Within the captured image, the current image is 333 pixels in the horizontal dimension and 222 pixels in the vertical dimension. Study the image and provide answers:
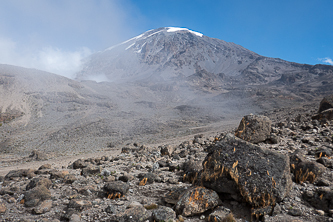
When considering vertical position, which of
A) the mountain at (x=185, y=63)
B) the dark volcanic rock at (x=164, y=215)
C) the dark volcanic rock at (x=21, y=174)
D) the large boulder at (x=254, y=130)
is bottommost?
the dark volcanic rock at (x=21, y=174)

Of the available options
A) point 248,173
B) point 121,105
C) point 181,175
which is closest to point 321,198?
point 248,173

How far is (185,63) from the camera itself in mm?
143625

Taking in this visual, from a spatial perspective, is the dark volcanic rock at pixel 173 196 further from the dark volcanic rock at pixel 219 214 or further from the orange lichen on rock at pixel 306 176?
the orange lichen on rock at pixel 306 176

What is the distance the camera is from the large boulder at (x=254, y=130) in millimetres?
7992

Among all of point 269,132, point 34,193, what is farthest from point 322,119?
point 34,193

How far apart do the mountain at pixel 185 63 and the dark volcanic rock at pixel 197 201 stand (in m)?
110

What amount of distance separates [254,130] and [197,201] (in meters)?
5.44

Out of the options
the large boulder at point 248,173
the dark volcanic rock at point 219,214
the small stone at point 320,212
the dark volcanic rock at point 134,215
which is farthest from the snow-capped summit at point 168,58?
the small stone at point 320,212

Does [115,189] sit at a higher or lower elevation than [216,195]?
lower

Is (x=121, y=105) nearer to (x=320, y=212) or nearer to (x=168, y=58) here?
(x=320, y=212)

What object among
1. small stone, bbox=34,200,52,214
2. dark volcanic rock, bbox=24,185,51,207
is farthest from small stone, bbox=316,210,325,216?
dark volcanic rock, bbox=24,185,51,207

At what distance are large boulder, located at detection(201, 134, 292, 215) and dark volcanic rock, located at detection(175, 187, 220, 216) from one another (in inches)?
9.2

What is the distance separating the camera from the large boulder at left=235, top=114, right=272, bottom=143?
315 inches

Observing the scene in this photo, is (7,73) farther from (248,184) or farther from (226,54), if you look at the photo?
(226,54)
